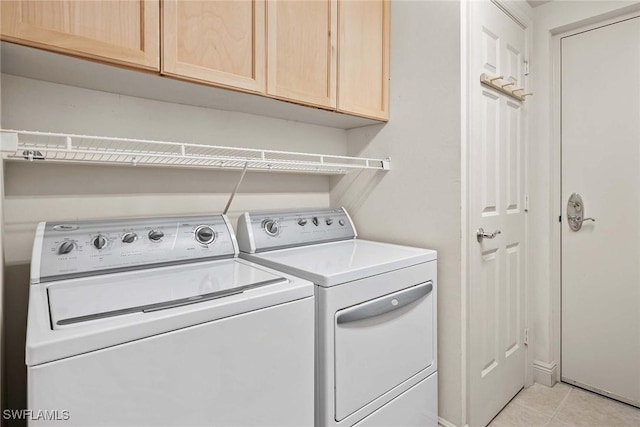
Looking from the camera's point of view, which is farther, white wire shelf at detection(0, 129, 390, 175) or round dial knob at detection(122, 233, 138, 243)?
round dial knob at detection(122, 233, 138, 243)

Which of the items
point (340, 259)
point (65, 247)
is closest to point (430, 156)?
point (340, 259)

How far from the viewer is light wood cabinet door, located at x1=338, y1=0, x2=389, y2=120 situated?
5.36 feet

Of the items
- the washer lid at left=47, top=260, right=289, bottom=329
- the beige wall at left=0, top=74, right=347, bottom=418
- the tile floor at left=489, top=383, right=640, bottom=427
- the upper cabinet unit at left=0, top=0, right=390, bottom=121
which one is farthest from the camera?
the tile floor at left=489, top=383, right=640, bottom=427

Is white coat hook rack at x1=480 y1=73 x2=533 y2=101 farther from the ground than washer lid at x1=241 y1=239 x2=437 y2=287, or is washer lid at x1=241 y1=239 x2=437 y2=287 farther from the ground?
white coat hook rack at x1=480 y1=73 x2=533 y2=101

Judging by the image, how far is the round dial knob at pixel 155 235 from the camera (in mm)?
1279

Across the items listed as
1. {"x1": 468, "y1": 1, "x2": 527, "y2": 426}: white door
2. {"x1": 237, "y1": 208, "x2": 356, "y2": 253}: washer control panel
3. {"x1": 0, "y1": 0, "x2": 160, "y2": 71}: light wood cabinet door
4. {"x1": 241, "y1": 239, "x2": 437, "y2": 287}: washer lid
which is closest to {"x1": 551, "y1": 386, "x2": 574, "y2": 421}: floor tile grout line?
{"x1": 468, "y1": 1, "x2": 527, "y2": 426}: white door

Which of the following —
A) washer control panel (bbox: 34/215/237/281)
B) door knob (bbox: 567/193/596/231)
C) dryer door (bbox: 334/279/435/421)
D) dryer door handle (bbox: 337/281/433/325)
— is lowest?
dryer door (bbox: 334/279/435/421)

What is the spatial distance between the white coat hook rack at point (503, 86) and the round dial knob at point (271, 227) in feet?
3.86

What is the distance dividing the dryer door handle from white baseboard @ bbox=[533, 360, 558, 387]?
49.3 inches

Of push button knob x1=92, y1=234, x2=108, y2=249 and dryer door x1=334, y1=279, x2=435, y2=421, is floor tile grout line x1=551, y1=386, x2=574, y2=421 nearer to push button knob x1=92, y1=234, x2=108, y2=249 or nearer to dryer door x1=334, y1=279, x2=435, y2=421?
dryer door x1=334, y1=279, x2=435, y2=421

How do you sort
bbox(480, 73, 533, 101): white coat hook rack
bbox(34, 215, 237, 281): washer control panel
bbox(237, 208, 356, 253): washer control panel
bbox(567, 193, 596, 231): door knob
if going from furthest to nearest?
bbox(567, 193, 596, 231): door knob, bbox(480, 73, 533, 101): white coat hook rack, bbox(237, 208, 356, 253): washer control panel, bbox(34, 215, 237, 281): washer control panel

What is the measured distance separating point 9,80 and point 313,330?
1301 mm

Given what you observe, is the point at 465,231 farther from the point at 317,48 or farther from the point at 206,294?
the point at 206,294

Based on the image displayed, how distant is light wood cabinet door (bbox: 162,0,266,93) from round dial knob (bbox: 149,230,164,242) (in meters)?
0.56
